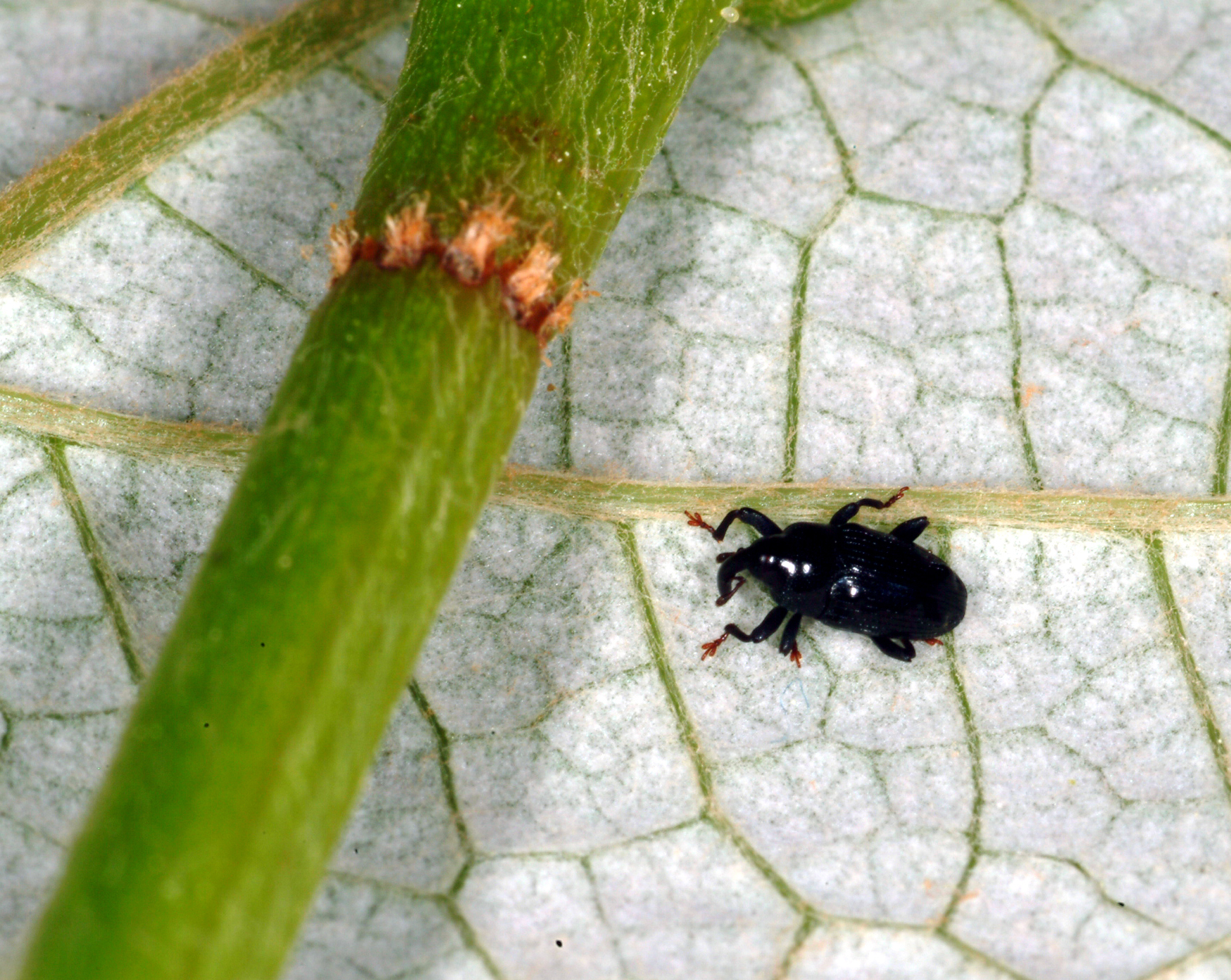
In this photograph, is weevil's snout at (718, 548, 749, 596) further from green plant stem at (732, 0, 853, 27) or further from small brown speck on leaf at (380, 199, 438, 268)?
green plant stem at (732, 0, 853, 27)

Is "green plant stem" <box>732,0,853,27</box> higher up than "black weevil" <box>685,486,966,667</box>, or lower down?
higher up

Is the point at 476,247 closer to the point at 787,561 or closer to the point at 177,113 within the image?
the point at 787,561

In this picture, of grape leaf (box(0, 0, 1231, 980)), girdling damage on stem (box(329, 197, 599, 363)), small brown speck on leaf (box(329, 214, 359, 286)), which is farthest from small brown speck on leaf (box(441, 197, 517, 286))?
grape leaf (box(0, 0, 1231, 980))

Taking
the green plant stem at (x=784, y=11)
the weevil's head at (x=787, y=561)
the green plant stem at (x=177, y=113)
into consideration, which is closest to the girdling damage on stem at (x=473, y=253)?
the weevil's head at (x=787, y=561)

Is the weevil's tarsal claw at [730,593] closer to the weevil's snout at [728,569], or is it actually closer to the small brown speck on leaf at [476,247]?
the weevil's snout at [728,569]

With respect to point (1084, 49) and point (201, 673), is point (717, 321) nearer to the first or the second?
point (1084, 49)

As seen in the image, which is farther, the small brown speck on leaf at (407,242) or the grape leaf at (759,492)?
the grape leaf at (759,492)

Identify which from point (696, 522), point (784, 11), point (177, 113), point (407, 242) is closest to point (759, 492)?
point (696, 522)
